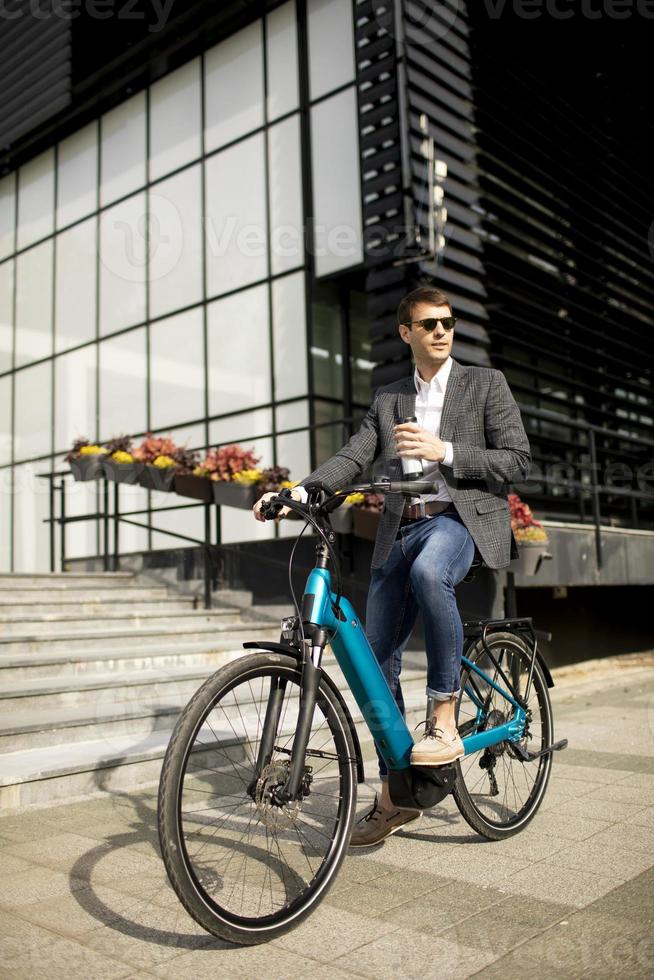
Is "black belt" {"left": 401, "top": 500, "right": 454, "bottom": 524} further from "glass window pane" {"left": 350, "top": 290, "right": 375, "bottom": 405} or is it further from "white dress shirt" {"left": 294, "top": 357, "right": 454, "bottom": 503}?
"glass window pane" {"left": 350, "top": 290, "right": 375, "bottom": 405}

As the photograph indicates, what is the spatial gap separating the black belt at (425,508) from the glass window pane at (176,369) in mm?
9455

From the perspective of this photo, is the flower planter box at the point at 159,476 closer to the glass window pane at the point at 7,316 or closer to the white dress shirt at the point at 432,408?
the white dress shirt at the point at 432,408

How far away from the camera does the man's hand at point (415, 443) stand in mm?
2879

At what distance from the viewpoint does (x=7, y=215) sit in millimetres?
16484

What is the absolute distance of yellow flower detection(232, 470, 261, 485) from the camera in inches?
340

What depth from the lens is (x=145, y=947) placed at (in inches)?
93.7

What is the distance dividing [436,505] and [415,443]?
439 millimetres

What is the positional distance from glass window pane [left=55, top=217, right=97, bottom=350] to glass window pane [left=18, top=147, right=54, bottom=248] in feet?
2.21

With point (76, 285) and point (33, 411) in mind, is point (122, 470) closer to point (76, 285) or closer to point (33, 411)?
point (76, 285)

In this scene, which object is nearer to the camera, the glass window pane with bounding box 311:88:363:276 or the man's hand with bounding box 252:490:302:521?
the man's hand with bounding box 252:490:302:521

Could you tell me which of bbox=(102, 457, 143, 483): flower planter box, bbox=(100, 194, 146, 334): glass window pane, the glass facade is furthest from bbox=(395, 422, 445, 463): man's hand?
bbox=(100, 194, 146, 334): glass window pane

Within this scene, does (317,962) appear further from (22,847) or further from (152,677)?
(152,677)

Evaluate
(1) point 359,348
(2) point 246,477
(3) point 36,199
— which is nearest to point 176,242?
(1) point 359,348

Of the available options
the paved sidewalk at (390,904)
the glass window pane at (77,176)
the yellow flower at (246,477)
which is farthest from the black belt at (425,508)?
the glass window pane at (77,176)
